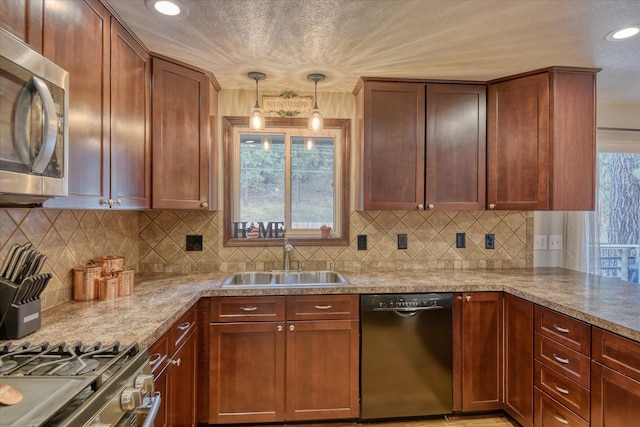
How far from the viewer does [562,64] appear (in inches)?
86.6

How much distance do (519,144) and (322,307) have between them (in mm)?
1761

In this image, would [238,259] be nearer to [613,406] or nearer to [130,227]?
[130,227]

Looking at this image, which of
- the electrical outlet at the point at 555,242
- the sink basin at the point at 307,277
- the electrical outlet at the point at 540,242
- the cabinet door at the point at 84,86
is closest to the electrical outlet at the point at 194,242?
the sink basin at the point at 307,277

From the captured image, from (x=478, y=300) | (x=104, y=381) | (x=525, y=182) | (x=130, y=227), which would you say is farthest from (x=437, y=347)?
(x=130, y=227)

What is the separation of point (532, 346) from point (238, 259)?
204 centimetres

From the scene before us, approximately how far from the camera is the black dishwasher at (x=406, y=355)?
212cm

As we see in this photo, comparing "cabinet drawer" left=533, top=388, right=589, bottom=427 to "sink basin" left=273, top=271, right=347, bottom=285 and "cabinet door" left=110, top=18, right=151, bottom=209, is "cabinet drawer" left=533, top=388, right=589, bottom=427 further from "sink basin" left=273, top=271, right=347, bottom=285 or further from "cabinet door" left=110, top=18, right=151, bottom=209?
"cabinet door" left=110, top=18, right=151, bottom=209

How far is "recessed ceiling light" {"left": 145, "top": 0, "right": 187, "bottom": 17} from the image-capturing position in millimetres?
1543

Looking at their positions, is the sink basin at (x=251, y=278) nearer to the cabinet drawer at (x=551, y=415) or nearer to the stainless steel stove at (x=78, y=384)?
the stainless steel stove at (x=78, y=384)

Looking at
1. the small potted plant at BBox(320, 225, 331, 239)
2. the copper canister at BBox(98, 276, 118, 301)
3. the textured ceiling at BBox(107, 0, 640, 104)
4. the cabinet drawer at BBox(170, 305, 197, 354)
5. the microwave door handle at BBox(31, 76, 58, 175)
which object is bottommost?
the cabinet drawer at BBox(170, 305, 197, 354)

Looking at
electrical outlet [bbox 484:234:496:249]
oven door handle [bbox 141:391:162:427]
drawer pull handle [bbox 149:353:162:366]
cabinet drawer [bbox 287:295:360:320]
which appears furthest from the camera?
electrical outlet [bbox 484:234:496:249]

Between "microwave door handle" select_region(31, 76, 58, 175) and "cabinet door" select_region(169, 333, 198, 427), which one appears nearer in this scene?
"microwave door handle" select_region(31, 76, 58, 175)

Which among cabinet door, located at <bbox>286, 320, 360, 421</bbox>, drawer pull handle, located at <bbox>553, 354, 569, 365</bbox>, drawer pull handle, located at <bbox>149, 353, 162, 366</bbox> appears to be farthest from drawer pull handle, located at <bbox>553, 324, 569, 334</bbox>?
drawer pull handle, located at <bbox>149, 353, 162, 366</bbox>

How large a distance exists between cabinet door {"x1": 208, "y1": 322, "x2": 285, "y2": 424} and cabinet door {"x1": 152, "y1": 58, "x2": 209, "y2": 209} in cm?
85
